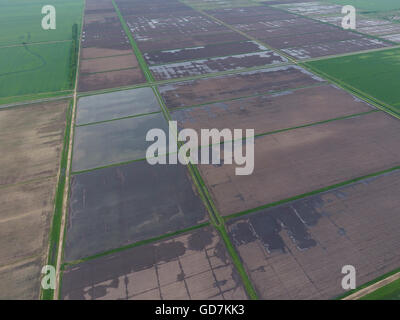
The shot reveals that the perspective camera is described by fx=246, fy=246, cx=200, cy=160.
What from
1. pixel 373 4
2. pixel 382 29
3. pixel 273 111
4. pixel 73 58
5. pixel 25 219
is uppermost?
pixel 373 4

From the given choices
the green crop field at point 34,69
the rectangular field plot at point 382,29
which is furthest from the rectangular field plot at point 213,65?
the rectangular field plot at point 382,29

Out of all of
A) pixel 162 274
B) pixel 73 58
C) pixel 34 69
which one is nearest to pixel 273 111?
pixel 162 274

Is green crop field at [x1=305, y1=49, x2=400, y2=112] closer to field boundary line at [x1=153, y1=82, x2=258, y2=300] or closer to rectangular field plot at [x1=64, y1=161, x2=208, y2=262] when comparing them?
field boundary line at [x1=153, y1=82, x2=258, y2=300]

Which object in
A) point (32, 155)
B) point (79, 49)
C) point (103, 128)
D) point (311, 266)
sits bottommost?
point (311, 266)

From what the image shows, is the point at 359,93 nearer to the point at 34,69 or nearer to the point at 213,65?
the point at 213,65

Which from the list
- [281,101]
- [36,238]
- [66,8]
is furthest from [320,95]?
[66,8]
